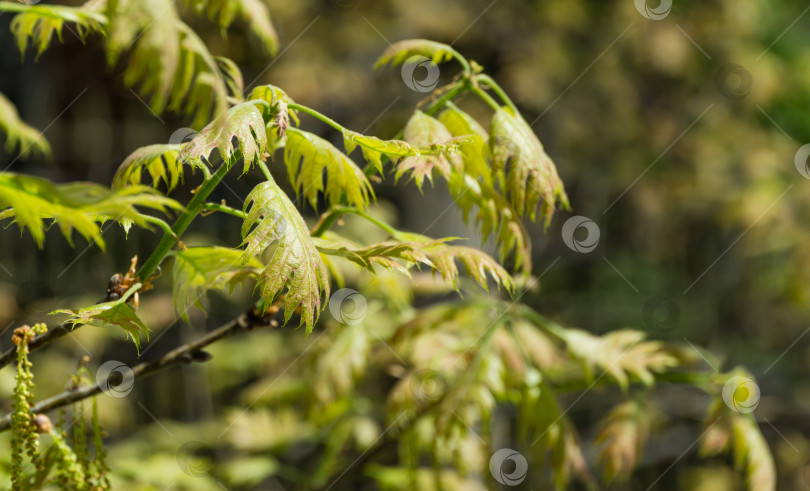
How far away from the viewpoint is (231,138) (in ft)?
2.68

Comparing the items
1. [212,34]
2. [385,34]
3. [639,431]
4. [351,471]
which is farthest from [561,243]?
[351,471]

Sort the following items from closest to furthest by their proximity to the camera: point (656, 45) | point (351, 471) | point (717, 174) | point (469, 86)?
point (469, 86) → point (351, 471) → point (656, 45) → point (717, 174)

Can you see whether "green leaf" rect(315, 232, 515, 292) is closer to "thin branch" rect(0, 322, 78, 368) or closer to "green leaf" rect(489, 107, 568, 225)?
"green leaf" rect(489, 107, 568, 225)

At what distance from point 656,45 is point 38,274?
3495 millimetres

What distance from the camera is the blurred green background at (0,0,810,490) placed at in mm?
3490

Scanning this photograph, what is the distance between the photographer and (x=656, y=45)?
3996 mm

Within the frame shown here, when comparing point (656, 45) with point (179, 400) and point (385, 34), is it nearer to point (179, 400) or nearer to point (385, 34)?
point (385, 34)

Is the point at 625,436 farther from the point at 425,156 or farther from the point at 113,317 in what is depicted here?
the point at 113,317

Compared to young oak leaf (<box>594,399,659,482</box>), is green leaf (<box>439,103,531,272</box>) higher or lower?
higher

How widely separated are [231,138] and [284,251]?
0.13 metres

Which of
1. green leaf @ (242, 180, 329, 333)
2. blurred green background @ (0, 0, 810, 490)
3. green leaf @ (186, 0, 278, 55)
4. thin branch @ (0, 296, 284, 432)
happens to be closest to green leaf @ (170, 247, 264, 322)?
thin branch @ (0, 296, 284, 432)

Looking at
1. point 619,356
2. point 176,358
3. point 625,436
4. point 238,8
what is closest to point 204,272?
point 176,358

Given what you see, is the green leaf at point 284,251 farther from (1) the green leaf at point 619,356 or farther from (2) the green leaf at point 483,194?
(1) the green leaf at point 619,356

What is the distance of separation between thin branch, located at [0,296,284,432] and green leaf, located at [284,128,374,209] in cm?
15
